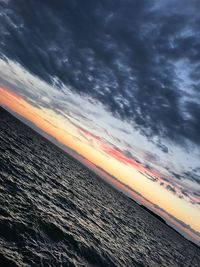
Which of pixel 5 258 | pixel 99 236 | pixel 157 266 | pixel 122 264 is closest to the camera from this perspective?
pixel 5 258

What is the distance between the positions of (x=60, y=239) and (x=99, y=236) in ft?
35.0

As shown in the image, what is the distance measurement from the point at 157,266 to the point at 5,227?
27.9 meters

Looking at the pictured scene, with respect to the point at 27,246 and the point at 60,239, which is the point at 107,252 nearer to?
the point at 60,239

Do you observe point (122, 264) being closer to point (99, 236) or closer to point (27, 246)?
point (99, 236)

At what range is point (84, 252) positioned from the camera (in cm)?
2552

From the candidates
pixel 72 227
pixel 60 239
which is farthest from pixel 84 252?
pixel 72 227

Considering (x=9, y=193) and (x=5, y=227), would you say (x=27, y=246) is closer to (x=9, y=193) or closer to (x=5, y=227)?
(x=5, y=227)

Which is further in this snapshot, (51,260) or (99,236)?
(99,236)

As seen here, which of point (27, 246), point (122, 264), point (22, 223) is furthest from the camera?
point (122, 264)

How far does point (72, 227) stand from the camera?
3033 cm

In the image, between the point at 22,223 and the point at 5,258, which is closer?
the point at 5,258

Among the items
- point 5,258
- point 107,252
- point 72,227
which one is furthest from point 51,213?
point 5,258

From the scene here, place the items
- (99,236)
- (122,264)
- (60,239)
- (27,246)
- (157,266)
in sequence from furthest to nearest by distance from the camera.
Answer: (157,266)
(99,236)
(122,264)
(60,239)
(27,246)

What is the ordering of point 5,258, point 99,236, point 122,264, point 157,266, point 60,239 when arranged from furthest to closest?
point 157,266, point 99,236, point 122,264, point 60,239, point 5,258
